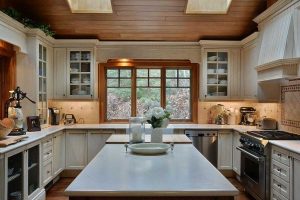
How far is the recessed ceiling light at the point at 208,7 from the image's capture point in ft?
16.6

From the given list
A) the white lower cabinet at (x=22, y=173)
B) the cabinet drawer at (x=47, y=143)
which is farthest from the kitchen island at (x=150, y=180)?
the cabinet drawer at (x=47, y=143)

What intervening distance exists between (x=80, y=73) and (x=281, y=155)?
3.75m

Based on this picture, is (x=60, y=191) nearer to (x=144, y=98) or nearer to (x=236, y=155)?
(x=144, y=98)

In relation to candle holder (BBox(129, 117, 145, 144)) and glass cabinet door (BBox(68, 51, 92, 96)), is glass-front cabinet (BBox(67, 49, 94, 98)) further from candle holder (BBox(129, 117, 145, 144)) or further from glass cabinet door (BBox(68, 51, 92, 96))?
candle holder (BBox(129, 117, 145, 144))

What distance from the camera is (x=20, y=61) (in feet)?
15.7

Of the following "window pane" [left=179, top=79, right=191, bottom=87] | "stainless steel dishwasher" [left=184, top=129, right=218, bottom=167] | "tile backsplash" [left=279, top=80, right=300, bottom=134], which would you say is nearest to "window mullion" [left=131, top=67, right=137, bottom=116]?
"window pane" [left=179, top=79, right=191, bottom=87]

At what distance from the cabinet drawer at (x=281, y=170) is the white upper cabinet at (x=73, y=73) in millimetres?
3350

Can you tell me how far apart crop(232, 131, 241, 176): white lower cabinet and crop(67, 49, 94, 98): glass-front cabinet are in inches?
106

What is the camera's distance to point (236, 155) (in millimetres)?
5250

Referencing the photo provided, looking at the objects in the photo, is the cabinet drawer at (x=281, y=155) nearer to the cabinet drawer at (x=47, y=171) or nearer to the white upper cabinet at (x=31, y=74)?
the cabinet drawer at (x=47, y=171)

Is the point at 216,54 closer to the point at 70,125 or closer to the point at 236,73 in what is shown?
the point at 236,73

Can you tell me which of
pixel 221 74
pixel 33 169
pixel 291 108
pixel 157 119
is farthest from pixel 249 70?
pixel 33 169

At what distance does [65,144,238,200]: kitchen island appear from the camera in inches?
66.7

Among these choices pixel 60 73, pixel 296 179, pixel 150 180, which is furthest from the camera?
pixel 60 73
